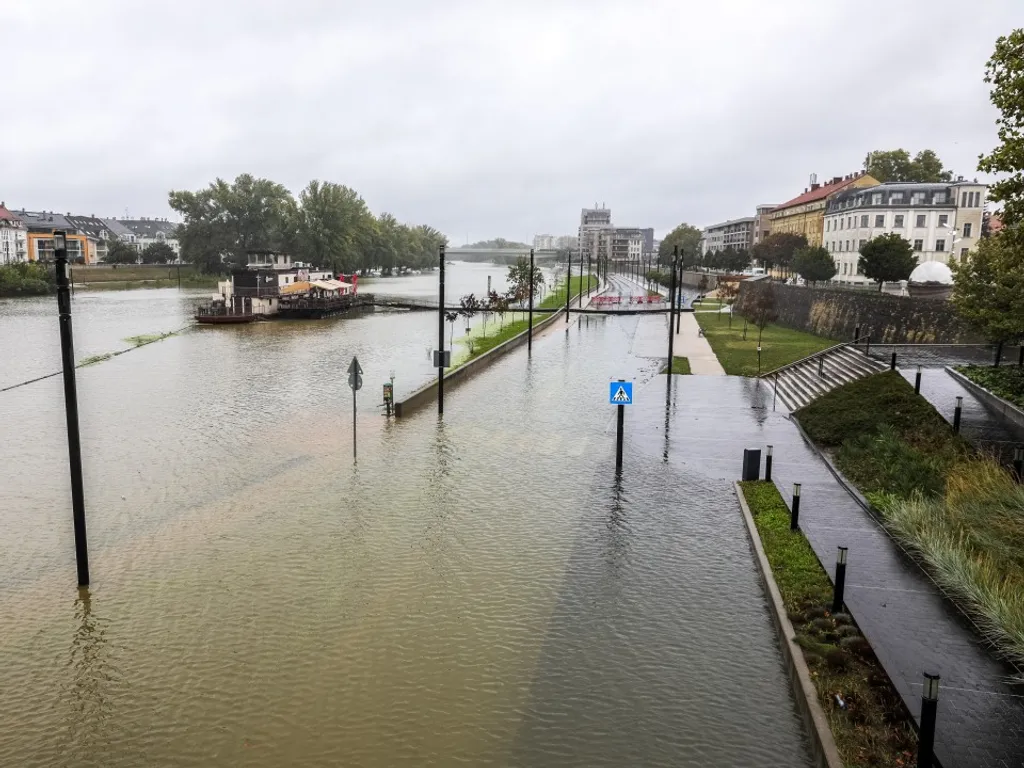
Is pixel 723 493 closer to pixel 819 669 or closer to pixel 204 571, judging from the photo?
pixel 819 669

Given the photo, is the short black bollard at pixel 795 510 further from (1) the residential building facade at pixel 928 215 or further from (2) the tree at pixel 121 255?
(2) the tree at pixel 121 255

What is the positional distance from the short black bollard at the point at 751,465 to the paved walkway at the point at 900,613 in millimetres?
453

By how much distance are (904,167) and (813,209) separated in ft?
39.7

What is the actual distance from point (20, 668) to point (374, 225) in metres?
123

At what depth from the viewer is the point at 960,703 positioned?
7.73 metres

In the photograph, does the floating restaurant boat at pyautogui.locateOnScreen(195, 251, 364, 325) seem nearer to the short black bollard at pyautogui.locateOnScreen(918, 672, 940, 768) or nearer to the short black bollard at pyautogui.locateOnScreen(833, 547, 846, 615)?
the short black bollard at pyautogui.locateOnScreen(833, 547, 846, 615)

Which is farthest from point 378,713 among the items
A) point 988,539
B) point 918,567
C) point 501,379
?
point 501,379

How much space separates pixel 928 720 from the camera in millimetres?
6496

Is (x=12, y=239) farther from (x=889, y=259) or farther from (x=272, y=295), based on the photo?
(x=889, y=259)

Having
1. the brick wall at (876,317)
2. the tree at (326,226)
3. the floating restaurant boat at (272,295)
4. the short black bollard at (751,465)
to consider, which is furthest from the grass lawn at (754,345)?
the tree at (326,226)

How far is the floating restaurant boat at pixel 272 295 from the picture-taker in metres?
58.8

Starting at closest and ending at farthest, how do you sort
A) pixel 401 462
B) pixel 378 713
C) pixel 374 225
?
pixel 378 713 → pixel 401 462 → pixel 374 225

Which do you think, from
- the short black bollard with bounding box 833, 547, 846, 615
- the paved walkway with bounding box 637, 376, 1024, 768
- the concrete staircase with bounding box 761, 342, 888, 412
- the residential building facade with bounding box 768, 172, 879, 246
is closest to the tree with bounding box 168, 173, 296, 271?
the residential building facade with bounding box 768, 172, 879, 246

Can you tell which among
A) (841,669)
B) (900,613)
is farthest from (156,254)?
(841,669)
